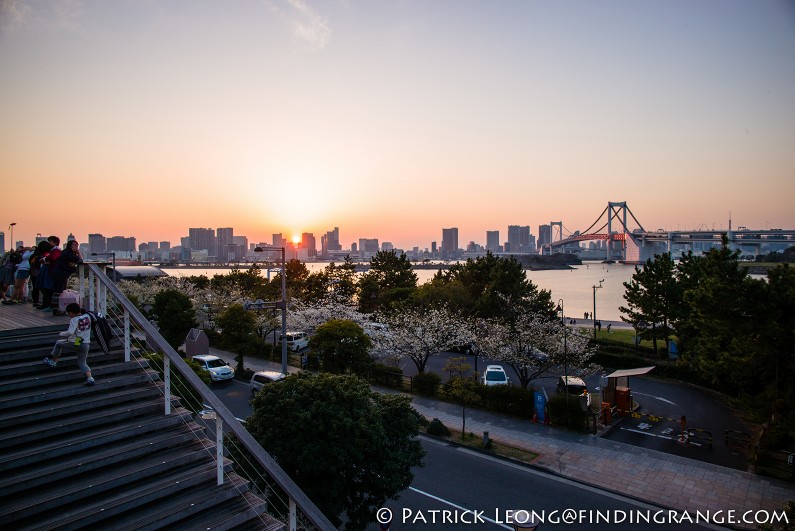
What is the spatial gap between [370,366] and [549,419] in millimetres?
8346

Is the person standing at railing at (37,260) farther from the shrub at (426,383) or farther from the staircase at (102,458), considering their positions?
the shrub at (426,383)

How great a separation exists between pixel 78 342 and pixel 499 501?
389 inches

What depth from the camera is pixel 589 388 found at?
22.3m

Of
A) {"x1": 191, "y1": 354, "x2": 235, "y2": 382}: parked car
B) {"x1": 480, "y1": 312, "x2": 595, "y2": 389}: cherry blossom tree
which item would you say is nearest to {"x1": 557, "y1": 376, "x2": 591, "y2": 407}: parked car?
{"x1": 480, "y1": 312, "x2": 595, "y2": 389}: cherry blossom tree

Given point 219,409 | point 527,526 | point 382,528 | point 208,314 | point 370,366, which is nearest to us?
point 219,409

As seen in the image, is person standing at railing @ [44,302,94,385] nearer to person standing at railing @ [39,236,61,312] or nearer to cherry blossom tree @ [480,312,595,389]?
person standing at railing @ [39,236,61,312]

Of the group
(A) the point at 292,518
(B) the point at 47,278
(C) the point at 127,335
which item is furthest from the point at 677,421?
(B) the point at 47,278

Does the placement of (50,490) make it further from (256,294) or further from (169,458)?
(256,294)

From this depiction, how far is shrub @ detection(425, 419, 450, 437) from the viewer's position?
1570cm

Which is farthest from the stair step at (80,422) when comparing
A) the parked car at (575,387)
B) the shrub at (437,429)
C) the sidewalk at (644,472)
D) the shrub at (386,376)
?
the parked car at (575,387)

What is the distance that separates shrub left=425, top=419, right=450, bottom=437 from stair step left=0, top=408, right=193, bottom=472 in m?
11.5

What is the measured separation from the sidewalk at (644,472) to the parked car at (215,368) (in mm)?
12037

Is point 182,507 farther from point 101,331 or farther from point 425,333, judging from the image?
point 425,333

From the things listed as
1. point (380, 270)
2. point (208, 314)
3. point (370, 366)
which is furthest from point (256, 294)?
point (370, 366)
